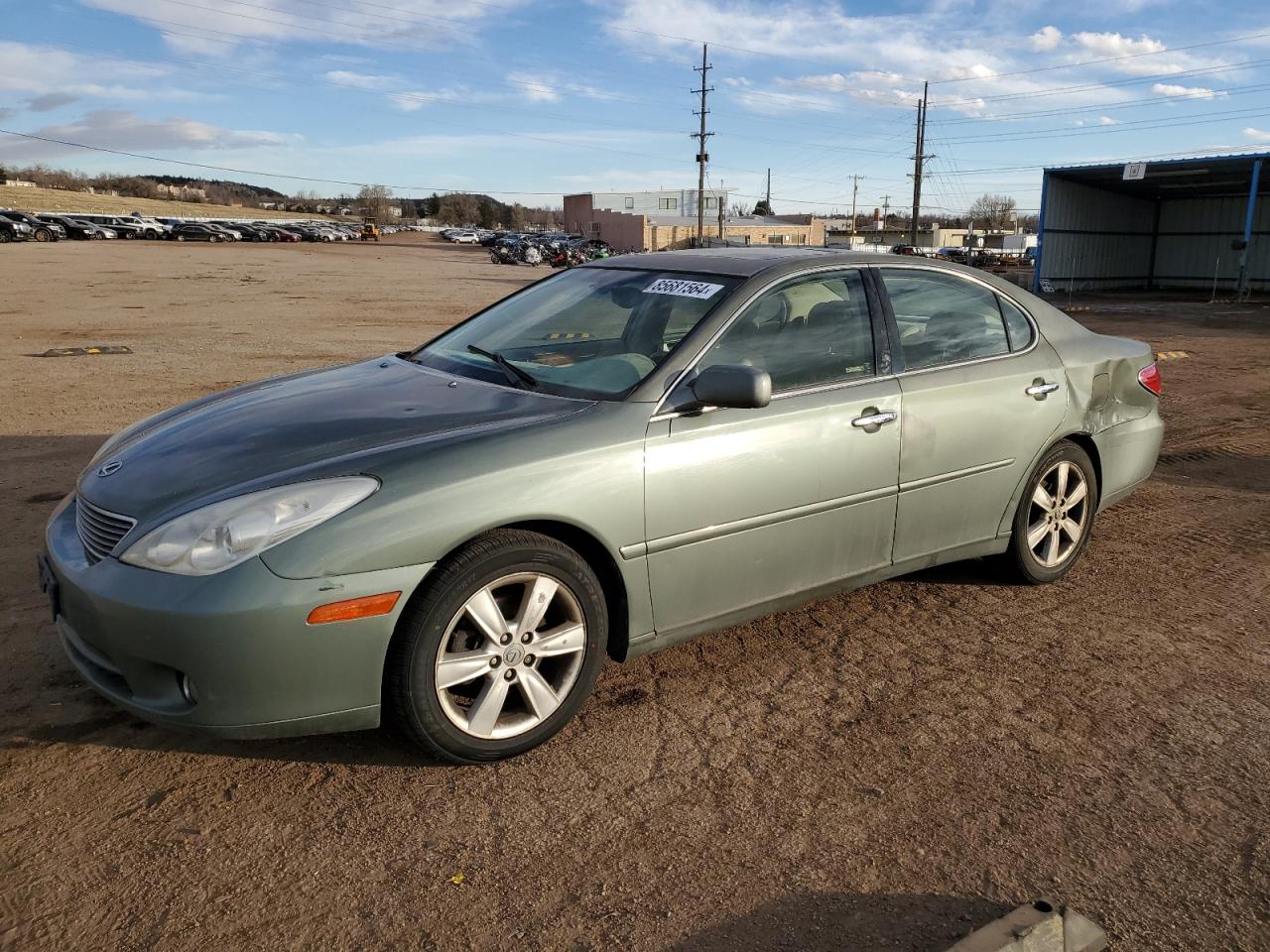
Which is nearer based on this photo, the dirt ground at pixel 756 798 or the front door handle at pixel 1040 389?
the dirt ground at pixel 756 798

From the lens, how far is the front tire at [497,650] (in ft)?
9.49

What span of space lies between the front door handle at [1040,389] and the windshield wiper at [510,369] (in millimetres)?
2254

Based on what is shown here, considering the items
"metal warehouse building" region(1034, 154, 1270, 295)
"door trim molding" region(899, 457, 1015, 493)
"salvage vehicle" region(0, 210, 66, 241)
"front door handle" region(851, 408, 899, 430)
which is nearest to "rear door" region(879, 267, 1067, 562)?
"door trim molding" region(899, 457, 1015, 493)

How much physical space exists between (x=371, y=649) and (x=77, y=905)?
0.93 metres

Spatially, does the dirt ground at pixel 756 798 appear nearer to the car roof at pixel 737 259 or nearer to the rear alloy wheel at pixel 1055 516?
the rear alloy wheel at pixel 1055 516

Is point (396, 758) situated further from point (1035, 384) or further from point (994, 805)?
point (1035, 384)

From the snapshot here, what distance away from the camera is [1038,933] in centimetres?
225

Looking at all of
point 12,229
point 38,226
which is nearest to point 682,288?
point 12,229

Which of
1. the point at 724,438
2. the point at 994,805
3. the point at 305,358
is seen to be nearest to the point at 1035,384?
the point at 724,438

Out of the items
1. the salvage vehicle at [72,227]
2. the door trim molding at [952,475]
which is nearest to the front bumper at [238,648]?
the door trim molding at [952,475]

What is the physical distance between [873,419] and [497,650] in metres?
1.75

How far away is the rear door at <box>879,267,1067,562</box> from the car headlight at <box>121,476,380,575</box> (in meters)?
2.24

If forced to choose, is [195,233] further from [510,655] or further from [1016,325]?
[510,655]

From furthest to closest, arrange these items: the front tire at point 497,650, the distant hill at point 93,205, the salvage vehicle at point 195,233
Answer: the distant hill at point 93,205, the salvage vehicle at point 195,233, the front tire at point 497,650
